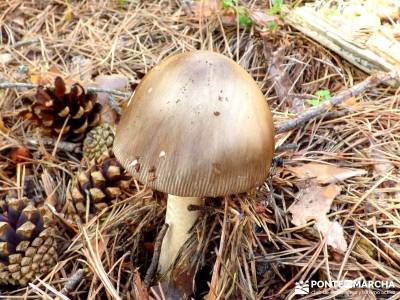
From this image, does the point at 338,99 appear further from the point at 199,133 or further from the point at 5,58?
the point at 5,58

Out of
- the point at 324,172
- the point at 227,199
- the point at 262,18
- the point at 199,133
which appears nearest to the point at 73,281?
the point at 227,199

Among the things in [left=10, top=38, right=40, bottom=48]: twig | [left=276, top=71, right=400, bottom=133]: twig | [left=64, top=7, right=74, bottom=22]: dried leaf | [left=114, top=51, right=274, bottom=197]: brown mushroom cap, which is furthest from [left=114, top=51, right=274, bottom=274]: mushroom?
[left=64, top=7, right=74, bottom=22]: dried leaf

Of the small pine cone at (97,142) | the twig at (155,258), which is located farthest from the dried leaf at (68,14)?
the twig at (155,258)

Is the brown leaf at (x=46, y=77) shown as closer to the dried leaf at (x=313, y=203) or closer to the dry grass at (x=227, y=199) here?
the dry grass at (x=227, y=199)

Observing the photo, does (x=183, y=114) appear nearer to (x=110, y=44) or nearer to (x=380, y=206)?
(x=380, y=206)

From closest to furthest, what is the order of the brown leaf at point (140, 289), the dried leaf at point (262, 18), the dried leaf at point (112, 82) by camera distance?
the brown leaf at point (140, 289), the dried leaf at point (112, 82), the dried leaf at point (262, 18)

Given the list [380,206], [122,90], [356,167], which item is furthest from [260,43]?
[380,206]
